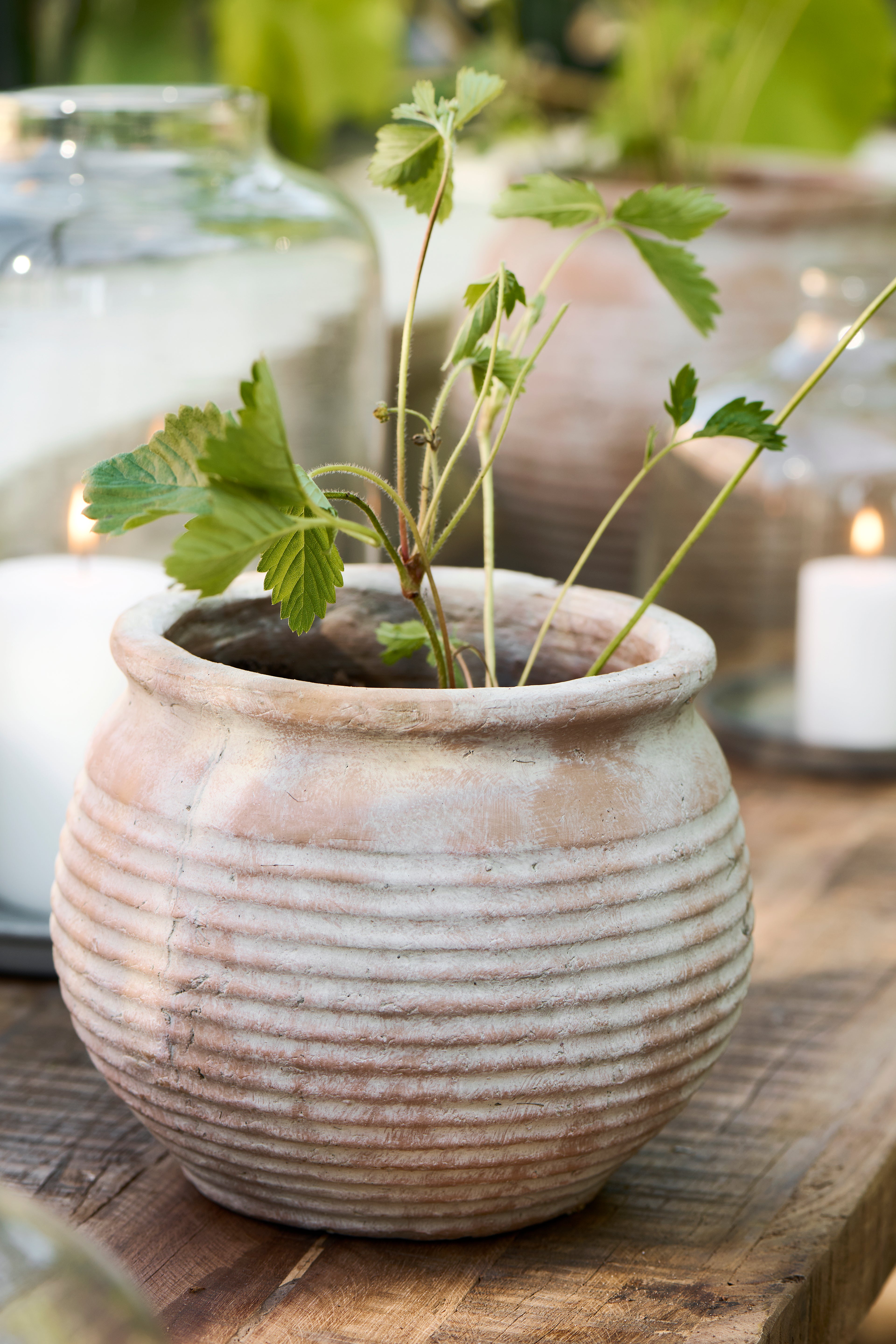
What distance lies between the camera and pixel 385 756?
1.39 ft

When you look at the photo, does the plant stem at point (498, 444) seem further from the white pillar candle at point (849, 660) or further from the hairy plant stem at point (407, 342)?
the white pillar candle at point (849, 660)

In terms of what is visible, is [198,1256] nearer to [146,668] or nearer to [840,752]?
[146,668]

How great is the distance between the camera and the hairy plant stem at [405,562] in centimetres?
42

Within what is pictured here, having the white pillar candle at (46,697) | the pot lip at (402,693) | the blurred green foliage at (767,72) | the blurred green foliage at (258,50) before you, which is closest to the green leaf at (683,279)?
the pot lip at (402,693)

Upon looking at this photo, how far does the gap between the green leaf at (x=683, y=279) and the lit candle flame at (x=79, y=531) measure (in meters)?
0.28

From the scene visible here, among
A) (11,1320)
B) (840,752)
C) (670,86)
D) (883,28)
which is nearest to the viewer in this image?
(11,1320)

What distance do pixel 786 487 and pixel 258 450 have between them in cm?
71

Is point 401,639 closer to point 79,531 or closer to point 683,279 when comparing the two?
point 683,279

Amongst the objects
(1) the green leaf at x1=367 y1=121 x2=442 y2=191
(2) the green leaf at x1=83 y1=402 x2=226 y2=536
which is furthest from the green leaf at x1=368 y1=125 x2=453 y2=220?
(2) the green leaf at x1=83 y1=402 x2=226 y2=536

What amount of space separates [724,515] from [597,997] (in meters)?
0.65

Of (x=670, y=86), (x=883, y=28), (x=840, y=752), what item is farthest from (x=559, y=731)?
(x=883, y=28)

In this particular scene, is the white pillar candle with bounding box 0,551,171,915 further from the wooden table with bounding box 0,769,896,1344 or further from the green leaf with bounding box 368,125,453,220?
the green leaf with bounding box 368,125,453,220

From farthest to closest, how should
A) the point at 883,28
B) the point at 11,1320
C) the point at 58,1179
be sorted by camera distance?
the point at 883,28 < the point at 58,1179 < the point at 11,1320

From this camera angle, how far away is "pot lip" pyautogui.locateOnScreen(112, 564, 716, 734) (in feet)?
1.37
